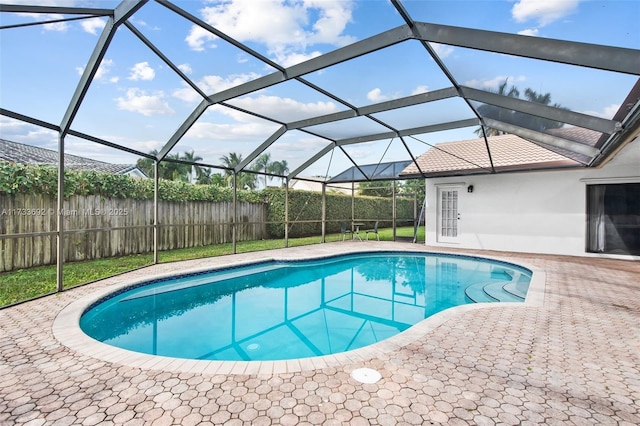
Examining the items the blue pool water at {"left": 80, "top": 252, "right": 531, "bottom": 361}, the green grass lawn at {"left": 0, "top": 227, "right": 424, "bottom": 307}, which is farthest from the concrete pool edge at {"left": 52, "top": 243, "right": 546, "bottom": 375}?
the green grass lawn at {"left": 0, "top": 227, "right": 424, "bottom": 307}

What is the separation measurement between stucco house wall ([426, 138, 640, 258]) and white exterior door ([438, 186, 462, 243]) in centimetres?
14

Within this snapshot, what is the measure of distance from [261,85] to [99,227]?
20.5ft

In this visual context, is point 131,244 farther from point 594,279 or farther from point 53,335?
point 594,279

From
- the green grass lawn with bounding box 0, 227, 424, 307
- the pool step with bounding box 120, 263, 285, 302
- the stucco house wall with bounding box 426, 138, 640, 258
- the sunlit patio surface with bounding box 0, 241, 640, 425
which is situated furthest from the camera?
the stucco house wall with bounding box 426, 138, 640, 258

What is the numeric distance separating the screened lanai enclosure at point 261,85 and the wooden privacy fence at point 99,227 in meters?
0.04

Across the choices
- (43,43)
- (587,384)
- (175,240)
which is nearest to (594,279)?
(587,384)

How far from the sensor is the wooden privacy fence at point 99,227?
21.5ft

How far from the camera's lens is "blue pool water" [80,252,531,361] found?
4191 mm

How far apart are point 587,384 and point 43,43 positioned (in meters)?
7.36

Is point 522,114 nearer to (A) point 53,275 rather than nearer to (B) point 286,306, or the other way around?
(B) point 286,306

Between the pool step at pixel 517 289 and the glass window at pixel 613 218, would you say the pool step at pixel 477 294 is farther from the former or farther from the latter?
the glass window at pixel 613 218

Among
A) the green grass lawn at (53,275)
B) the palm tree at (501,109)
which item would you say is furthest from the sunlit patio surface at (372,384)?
the palm tree at (501,109)

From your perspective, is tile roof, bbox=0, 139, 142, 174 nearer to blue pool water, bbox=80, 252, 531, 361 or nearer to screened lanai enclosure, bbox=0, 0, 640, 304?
screened lanai enclosure, bbox=0, 0, 640, 304

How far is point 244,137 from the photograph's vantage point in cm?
895
